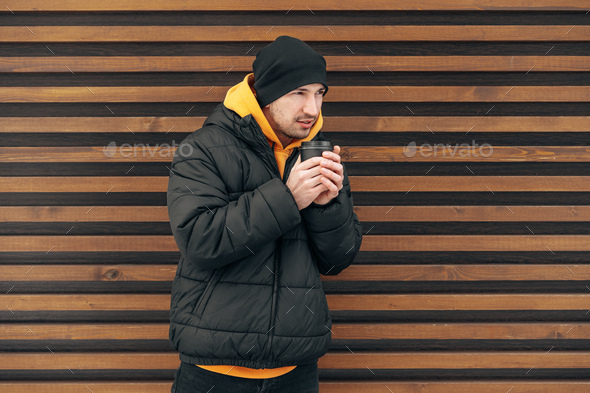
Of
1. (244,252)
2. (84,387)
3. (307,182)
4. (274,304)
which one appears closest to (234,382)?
(274,304)

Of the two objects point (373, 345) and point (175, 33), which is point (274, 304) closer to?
point (373, 345)

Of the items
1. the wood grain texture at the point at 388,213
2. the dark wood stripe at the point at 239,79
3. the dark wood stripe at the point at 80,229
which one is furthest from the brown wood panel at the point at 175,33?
the dark wood stripe at the point at 80,229

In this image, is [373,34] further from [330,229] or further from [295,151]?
[330,229]

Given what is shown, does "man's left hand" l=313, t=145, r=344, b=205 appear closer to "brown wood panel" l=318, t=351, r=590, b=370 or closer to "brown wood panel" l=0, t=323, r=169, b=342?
"brown wood panel" l=318, t=351, r=590, b=370

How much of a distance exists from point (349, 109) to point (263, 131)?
3.34 ft

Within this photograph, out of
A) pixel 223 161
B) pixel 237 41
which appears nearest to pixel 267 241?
pixel 223 161

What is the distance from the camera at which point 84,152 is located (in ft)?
8.11

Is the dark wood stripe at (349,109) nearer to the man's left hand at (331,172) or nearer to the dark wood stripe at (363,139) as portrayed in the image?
the dark wood stripe at (363,139)

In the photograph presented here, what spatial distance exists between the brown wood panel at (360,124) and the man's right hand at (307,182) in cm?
106

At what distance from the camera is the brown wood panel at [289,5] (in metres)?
2.41

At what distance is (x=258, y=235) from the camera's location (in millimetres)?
1409

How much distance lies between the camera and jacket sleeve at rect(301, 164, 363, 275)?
1.57m

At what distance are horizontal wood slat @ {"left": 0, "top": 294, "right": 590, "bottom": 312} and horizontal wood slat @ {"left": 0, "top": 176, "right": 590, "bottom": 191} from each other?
0.76 metres

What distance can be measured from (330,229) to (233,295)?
1.65 feet
